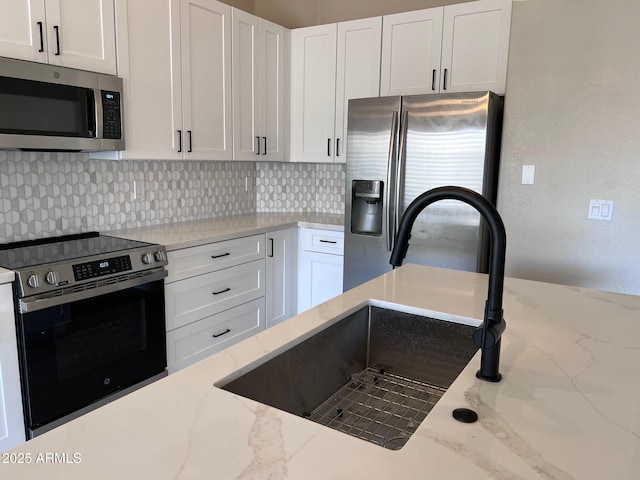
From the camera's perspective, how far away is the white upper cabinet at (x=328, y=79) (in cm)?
345

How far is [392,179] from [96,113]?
165 cm

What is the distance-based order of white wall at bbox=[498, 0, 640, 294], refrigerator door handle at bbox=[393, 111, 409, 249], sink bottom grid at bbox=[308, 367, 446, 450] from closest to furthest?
sink bottom grid at bbox=[308, 367, 446, 450]
white wall at bbox=[498, 0, 640, 294]
refrigerator door handle at bbox=[393, 111, 409, 249]

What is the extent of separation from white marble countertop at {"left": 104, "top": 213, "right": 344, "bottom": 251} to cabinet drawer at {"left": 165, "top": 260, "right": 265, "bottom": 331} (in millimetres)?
216

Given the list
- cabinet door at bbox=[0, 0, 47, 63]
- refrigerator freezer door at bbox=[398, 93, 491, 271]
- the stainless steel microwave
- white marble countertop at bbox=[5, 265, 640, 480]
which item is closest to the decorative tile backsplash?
refrigerator freezer door at bbox=[398, 93, 491, 271]

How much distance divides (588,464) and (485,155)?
7.02 ft

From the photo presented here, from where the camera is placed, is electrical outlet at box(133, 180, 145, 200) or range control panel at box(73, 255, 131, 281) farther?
electrical outlet at box(133, 180, 145, 200)

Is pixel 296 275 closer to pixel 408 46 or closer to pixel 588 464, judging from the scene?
pixel 408 46

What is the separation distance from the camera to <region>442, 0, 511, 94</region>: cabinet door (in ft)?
9.65

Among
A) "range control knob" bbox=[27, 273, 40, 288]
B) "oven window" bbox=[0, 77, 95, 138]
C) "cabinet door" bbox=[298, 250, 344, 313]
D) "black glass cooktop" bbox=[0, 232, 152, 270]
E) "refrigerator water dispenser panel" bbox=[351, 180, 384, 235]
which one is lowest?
"cabinet door" bbox=[298, 250, 344, 313]

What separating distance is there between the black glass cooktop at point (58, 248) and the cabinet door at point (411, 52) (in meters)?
1.97

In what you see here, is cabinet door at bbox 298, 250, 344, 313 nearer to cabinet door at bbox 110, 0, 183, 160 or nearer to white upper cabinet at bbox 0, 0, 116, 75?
cabinet door at bbox 110, 0, 183, 160

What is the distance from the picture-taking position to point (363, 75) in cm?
348

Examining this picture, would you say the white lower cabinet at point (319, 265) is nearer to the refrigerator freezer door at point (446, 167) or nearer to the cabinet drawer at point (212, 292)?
the cabinet drawer at point (212, 292)

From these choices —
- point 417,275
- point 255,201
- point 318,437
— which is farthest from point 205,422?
point 255,201
